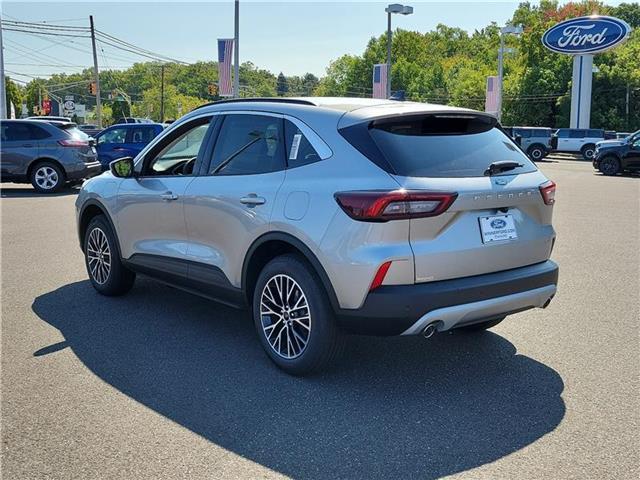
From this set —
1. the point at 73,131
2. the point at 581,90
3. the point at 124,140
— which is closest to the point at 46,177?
the point at 73,131

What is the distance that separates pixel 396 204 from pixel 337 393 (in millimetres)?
1253

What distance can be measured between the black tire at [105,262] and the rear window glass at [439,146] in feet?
10.3

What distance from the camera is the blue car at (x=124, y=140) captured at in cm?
1830

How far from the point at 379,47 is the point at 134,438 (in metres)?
106

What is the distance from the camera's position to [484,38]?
12494 centimetres

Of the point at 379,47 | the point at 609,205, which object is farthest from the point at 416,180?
the point at 379,47

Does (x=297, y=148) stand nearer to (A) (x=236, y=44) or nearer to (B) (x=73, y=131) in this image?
(B) (x=73, y=131)

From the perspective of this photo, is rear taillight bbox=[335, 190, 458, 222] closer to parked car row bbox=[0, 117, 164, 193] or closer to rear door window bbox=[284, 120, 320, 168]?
rear door window bbox=[284, 120, 320, 168]

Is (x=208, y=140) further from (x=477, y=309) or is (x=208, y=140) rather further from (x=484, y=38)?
(x=484, y=38)

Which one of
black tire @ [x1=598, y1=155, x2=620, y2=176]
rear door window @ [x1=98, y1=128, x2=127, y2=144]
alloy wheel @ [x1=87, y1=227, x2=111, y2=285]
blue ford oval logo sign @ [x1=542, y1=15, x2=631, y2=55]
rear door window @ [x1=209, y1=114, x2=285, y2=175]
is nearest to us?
rear door window @ [x1=209, y1=114, x2=285, y2=175]

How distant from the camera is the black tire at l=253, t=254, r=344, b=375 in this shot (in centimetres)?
405

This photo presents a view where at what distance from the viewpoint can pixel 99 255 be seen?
248 inches

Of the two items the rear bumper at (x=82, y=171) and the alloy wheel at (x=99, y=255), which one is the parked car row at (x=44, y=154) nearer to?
the rear bumper at (x=82, y=171)

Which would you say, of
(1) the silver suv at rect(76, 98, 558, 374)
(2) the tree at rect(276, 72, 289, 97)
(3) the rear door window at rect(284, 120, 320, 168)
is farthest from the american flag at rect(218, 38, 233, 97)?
(2) the tree at rect(276, 72, 289, 97)
